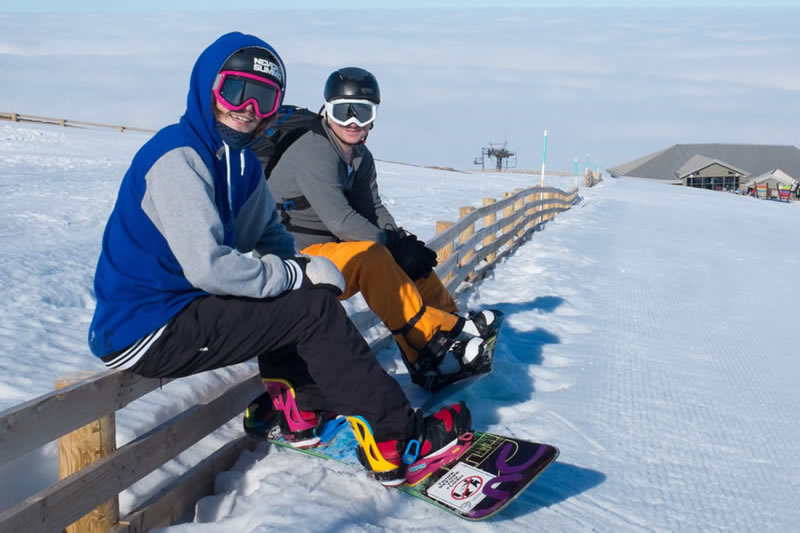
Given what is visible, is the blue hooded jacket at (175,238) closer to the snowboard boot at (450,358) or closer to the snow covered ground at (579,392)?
the snow covered ground at (579,392)

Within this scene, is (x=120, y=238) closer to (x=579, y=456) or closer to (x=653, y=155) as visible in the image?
(x=579, y=456)

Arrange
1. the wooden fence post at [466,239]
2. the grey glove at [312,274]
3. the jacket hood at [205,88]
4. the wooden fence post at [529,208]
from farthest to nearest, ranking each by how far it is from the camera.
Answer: the wooden fence post at [529,208] → the wooden fence post at [466,239] → the grey glove at [312,274] → the jacket hood at [205,88]

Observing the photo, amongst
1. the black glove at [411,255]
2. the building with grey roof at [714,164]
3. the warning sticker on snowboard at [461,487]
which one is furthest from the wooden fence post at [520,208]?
the building with grey roof at [714,164]

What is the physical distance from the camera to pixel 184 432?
3025 mm

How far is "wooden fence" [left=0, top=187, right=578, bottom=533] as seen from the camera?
7.15 ft

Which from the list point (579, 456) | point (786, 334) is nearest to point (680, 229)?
point (786, 334)

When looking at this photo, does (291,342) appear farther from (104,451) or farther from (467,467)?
(467,467)

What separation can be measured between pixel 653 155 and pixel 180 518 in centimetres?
7011

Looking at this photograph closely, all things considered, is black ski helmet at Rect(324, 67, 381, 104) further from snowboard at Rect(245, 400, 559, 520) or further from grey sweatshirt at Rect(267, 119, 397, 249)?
snowboard at Rect(245, 400, 559, 520)

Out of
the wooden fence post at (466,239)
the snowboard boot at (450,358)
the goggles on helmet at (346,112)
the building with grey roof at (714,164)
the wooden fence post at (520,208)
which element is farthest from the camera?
the building with grey roof at (714,164)

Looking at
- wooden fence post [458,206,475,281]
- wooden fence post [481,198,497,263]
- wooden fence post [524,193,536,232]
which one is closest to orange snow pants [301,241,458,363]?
wooden fence post [458,206,475,281]

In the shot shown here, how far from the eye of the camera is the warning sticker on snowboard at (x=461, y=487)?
2967mm

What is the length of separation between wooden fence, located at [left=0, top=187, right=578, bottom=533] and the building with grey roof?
6154 cm

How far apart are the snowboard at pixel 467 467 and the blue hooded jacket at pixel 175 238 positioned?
965 mm
